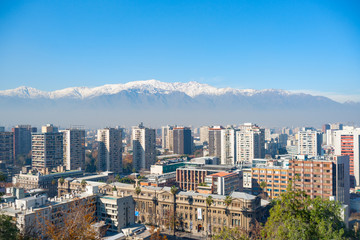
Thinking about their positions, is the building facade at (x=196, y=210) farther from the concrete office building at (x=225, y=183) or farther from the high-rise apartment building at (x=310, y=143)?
the high-rise apartment building at (x=310, y=143)

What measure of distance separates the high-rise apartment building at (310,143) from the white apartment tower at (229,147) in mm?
16723

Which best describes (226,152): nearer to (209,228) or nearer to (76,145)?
(76,145)

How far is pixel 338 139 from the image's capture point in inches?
1934

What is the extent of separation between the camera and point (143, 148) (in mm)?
61719

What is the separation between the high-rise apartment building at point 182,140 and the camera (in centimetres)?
8719

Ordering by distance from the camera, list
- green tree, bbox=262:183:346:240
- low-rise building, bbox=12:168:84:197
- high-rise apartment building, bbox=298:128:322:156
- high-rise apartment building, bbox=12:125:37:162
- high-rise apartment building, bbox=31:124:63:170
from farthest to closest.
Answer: high-rise apartment building, bbox=12:125:37:162 → high-rise apartment building, bbox=298:128:322:156 → high-rise apartment building, bbox=31:124:63:170 → low-rise building, bbox=12:168:84:197 → green tree, bbox=262:183:346:240

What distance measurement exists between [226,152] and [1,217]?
2196 inches

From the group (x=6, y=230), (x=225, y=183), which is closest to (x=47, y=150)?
(x=225, y=183)

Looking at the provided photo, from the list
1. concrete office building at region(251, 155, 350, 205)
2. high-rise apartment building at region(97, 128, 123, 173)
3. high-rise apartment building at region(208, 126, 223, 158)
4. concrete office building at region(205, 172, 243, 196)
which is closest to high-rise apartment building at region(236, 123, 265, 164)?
high-rise apartment building at region(208, 126, 223, 158)

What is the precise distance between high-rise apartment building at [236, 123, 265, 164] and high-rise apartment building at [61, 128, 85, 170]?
30.1m

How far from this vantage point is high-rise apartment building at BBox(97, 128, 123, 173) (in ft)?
189

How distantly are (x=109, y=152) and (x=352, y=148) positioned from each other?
4149 cm

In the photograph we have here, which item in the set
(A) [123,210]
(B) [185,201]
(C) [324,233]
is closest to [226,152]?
(B) [185,201]

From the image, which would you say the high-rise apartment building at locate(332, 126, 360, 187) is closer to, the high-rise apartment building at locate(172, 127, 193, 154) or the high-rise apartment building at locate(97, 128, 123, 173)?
the high-rise apartment building at locate(97, 128, 123, 173)
